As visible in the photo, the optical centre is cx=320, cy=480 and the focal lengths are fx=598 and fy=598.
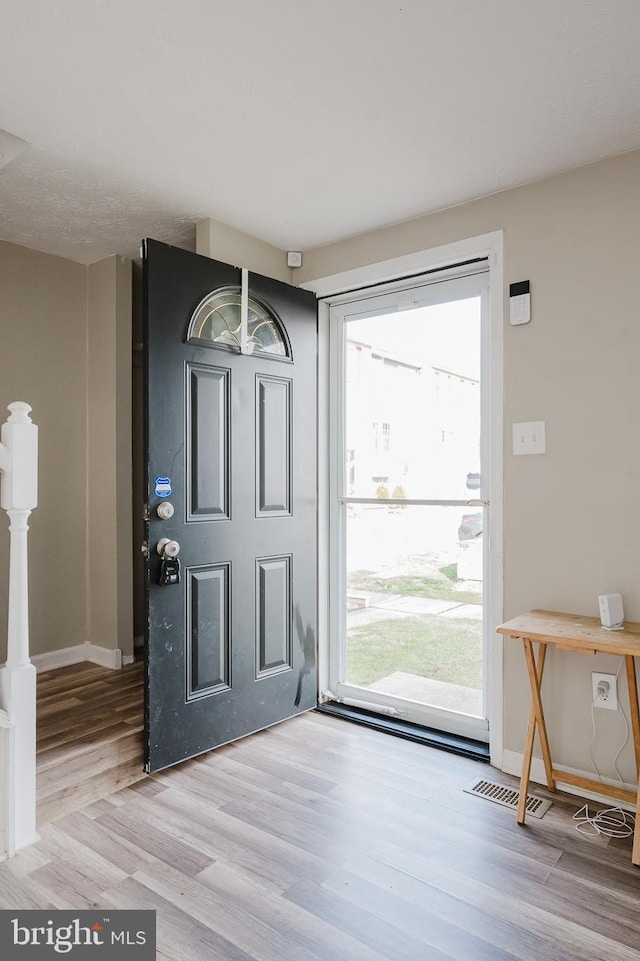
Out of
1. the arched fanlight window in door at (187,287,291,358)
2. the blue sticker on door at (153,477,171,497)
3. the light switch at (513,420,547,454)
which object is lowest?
the blue sticker on door at (153,477,171,497)

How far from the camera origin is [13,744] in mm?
2059

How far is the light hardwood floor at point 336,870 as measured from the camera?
5.44 feet

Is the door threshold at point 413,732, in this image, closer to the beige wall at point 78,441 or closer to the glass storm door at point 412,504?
the glass storm door at point 412,504

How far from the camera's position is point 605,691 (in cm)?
239

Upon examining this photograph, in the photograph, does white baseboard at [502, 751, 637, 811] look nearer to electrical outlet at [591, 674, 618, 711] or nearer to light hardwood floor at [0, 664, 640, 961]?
light hardwood floor at [0, 664, 640, 961]

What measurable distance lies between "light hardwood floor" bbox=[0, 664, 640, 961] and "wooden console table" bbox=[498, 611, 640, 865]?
144 millimetres

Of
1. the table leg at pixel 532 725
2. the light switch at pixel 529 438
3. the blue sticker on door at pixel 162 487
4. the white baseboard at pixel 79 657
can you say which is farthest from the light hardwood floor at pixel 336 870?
the light switch at pixel 529 438

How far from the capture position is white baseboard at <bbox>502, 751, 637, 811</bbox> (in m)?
2.34

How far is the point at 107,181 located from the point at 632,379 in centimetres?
234

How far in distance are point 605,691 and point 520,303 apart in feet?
5.43


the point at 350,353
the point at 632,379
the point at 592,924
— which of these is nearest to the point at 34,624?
the point at 350,353

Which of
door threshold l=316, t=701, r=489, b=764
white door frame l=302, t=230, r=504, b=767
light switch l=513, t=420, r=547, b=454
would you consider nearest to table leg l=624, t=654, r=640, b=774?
white door frame l=302, t=230, r=504, b=767

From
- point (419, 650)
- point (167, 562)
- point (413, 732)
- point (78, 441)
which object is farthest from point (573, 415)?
point (78, 441)

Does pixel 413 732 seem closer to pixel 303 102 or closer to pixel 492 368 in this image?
pixel 492 368
